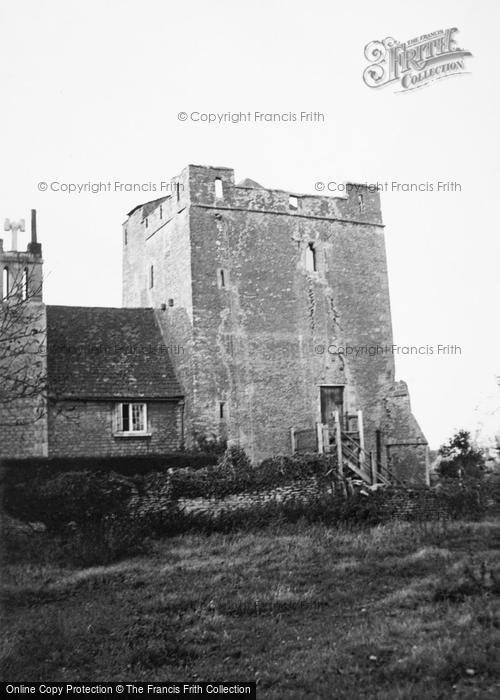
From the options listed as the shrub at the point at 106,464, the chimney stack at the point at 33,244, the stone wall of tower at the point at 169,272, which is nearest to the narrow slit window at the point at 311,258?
the stone wall of tower at the point at 169,272

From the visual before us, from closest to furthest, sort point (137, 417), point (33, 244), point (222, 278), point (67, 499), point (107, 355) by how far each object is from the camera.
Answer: point (67, 499)
point (33, 244)
point (137, 417)
point (107, 355)
point (222, 278)

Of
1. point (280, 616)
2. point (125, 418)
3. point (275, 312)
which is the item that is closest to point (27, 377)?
point (125, 418)

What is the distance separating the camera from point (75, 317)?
102ft

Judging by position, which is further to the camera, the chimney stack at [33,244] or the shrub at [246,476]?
the chimney stack at [33,244]

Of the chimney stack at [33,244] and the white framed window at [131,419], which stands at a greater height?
the chimney stack at [33,244]

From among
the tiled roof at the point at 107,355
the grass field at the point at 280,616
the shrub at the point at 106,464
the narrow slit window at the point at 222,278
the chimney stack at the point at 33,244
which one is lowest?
the grass field at the point at 280,616

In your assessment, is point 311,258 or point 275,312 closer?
point 275,312

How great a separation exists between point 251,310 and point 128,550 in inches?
481

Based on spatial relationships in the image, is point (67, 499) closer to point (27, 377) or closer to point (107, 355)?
point (27, 377)

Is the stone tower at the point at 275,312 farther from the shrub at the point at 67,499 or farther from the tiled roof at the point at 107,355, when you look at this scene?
the shrub at the point at 67,499

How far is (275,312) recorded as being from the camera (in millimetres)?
30797

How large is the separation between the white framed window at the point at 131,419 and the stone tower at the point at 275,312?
1.50 meters

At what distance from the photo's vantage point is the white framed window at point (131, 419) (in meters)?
28.5

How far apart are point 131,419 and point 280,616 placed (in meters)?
14.9
